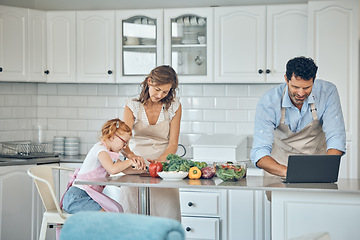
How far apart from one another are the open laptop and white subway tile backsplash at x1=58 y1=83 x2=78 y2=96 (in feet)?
10.4

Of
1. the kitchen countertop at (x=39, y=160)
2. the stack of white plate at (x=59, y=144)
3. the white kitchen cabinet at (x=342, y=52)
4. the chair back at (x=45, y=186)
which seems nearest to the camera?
the chair back at (x=45, y=186)

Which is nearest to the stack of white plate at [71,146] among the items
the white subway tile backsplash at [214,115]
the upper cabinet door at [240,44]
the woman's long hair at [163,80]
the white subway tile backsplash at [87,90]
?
the white subway tile backsplash at [87,90]

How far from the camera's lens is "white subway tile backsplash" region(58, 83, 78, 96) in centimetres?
588

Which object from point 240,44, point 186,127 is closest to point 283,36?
point 240,44

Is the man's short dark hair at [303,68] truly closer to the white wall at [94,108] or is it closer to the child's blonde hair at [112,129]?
the child's blonde hair at [112,129]

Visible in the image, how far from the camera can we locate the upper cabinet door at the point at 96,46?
5.42m

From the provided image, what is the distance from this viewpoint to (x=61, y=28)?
553 centimetres

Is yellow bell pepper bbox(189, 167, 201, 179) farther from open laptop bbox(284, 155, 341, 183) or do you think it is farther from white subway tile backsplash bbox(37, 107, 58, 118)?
white subway tile backsplash bbox(37, 107, 58, 118)

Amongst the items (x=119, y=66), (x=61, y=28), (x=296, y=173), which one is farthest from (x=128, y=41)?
(x=296, y=173)

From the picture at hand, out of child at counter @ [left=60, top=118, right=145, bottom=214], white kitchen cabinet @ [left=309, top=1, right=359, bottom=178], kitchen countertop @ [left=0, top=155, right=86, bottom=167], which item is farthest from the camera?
kitchen countertop @ [left=0, top=155, right=86, bottom=167]

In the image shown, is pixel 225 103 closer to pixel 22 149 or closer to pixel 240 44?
pixel 240 44

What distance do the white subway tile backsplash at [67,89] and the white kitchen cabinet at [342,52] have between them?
241 cm

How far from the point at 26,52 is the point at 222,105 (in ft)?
6.27

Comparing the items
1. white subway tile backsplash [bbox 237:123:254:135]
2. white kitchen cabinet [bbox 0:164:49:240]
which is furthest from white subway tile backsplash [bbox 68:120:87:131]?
white subway tile backsplash [bbox 237:123:254:135]
